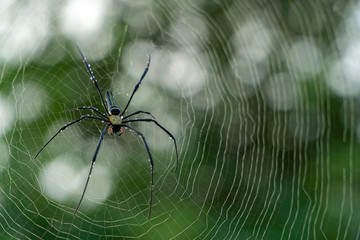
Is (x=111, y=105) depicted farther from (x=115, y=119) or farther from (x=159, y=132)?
(x=159, y=132)

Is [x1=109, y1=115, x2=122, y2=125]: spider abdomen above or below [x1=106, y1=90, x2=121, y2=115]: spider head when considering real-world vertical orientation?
below

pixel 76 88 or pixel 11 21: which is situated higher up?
pixel 11 21

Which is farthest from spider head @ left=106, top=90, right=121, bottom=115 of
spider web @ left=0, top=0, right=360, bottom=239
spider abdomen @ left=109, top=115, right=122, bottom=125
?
spider web @ left=0, top=0, right=360, bottom=239

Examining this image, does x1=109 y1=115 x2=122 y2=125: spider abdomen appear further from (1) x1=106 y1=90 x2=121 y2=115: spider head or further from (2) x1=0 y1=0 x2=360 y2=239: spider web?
(2) x1=0 y1=0 x2=360 y2=239: spider web

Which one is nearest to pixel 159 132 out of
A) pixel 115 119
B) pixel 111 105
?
pixel 115 119

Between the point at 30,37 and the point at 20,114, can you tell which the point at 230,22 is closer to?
the point at 30,37

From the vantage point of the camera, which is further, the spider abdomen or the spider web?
the spider web

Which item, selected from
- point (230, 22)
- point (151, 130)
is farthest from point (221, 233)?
point (230, 22)

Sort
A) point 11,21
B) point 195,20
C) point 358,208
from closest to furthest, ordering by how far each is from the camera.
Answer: point 11,21, point 358,208, point 195,20
